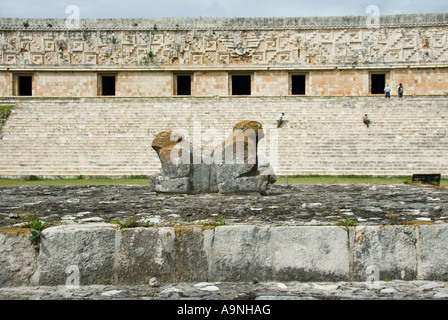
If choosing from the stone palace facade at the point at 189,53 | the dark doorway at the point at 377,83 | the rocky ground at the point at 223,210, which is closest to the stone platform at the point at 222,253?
the rocky ground at the point at 223,210

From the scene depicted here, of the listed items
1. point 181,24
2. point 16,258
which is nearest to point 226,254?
point 16,258

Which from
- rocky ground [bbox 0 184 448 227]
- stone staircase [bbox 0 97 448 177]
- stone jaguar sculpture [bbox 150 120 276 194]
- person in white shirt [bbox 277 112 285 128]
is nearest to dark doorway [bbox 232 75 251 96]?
stone staircase [bbox 0 97 448 177]

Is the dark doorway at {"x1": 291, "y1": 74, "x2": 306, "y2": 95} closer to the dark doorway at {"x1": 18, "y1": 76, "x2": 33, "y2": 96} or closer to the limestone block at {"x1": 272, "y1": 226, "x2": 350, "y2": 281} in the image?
the dark doorway at {"x1": 18, "y1": 76, "x2": 33, "y2": 96}

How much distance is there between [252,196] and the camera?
603cm

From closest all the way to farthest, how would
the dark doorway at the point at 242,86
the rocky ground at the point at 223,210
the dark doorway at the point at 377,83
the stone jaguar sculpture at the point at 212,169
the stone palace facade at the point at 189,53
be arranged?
the rocky ground at the point at 223,210 < the stone jaguar sculpture at the point at 212,169 < the stone palace facade at the point at 189,53 < the dark doorway at the point at 377,83 < the dark doorway at the point at 242,86

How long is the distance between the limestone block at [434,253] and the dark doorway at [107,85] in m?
26.8

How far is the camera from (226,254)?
3.32 m

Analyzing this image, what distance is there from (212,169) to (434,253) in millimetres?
3506

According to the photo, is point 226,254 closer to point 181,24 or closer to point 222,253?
point 222,253

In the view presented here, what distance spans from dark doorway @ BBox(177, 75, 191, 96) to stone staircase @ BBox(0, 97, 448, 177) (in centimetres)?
658

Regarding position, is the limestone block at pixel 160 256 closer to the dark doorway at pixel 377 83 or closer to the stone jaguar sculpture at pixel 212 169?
the stone jaguar sculpture at pixel 212 169

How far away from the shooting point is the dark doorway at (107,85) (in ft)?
92.4

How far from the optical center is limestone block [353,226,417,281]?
3.31 m

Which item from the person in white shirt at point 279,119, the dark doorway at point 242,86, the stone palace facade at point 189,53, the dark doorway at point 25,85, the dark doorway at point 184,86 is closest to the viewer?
the person in white shirt at point 279,119
